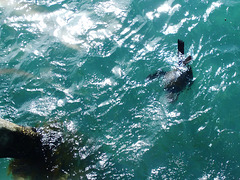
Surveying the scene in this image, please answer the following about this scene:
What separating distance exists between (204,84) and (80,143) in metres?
3.74

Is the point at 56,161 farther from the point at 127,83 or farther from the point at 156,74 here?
the point at 156,74

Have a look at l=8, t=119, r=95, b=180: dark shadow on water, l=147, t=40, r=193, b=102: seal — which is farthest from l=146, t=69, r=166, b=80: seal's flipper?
l=8, t=119, r=95, b=180: dark shadow on water

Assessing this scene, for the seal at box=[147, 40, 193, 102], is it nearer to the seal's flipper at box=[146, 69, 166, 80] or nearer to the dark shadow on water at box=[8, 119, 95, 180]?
the seal's flipper at box=[146, 69, 166, 80]

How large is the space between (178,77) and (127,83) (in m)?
1.48

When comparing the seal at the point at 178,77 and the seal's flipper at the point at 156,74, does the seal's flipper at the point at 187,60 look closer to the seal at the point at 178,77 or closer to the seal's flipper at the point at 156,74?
the seal at the point at 178,77

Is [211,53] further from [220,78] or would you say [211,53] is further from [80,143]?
[80,143]

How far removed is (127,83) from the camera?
6.43 meters

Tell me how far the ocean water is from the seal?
170mm

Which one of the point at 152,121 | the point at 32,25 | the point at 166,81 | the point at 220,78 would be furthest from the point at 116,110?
the point at 32,25

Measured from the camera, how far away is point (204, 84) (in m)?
6.07

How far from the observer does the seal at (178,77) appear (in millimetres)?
6068

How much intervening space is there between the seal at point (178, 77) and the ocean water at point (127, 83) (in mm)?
170

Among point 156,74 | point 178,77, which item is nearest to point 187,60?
point 178,77

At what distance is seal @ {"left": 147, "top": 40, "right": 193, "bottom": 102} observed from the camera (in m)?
6.07
